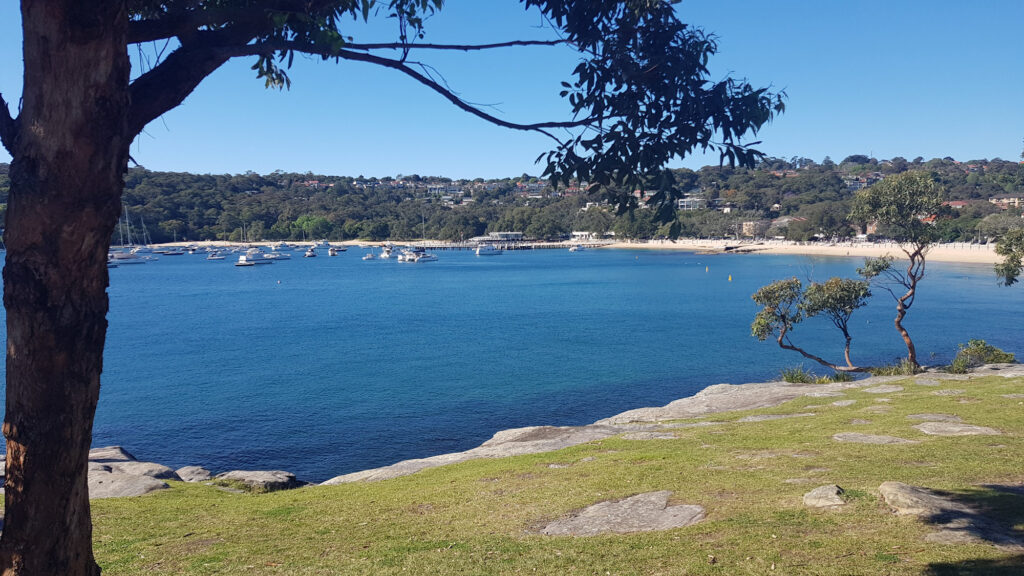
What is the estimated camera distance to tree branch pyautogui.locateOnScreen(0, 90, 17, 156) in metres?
3.93

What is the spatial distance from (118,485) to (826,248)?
141262 mm

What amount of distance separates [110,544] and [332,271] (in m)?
114

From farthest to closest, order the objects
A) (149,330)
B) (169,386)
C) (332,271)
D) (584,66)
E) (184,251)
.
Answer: (184,251) → (332,271) → (149,330) → (169,386) → (584,66)

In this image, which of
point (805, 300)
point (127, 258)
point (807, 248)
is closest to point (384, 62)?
point (805, 300)

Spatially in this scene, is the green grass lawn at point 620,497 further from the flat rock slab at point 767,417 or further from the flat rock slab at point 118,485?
the flat rock slab at point 767,417

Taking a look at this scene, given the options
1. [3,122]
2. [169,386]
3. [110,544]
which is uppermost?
[3,122]

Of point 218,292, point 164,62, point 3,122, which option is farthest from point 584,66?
point 218,292

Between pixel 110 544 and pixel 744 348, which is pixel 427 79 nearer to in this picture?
pixel 110 544

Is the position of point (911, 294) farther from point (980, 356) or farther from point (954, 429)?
point (954, 429)

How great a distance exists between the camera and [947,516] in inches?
264

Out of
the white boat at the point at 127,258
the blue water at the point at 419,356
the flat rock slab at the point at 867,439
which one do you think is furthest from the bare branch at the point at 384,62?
the white boat at the point at 127,258

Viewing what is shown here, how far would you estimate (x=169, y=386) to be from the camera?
3366cm

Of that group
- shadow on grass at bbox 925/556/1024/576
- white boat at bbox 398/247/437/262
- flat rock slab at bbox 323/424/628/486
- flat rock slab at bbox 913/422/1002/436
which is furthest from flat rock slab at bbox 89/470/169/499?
white boat at bbox 398/247/437/262

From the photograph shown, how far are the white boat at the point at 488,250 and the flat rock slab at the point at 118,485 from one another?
15537 cm
